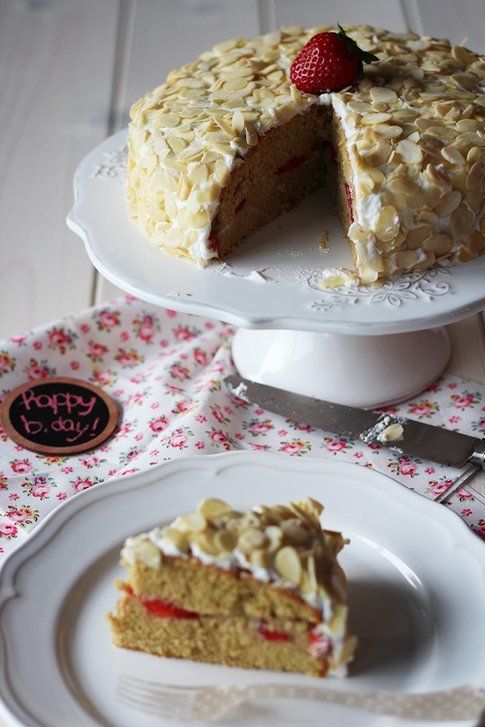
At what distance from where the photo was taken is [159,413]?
2.25 meters

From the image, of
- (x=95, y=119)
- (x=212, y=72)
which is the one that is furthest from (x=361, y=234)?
(x=95, y=119)

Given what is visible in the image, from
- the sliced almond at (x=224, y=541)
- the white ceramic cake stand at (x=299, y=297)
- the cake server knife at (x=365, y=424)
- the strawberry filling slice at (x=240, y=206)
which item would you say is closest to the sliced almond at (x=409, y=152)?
the white ceramic cake stand at (x=299, y=297)

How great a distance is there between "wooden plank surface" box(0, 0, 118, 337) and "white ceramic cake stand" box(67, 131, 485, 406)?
385mm

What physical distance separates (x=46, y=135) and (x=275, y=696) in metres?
2.36

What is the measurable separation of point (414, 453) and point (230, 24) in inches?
91.3

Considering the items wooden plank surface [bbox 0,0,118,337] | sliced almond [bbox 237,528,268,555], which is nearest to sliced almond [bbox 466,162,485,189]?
sliced almond [bbox 237,528,268,555]

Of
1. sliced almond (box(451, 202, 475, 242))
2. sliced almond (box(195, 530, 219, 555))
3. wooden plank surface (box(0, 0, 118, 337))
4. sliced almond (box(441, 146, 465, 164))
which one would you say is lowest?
wooden plank surface (box(0, 0, 118, 337))

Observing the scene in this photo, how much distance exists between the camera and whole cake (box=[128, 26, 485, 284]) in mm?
2043

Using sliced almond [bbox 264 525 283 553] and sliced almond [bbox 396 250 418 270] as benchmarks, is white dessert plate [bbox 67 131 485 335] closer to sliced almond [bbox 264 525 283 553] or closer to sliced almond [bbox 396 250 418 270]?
sliced almond [bbox 396 250 418 270]

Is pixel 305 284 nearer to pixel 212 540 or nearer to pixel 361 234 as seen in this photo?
pixel 361 234

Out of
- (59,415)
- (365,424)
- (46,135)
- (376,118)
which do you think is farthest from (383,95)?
(46,135)

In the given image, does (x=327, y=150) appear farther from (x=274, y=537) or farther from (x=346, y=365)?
(x=274, y=537)

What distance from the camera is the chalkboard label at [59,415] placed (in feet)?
7.14

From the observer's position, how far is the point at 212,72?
2.43 meters
